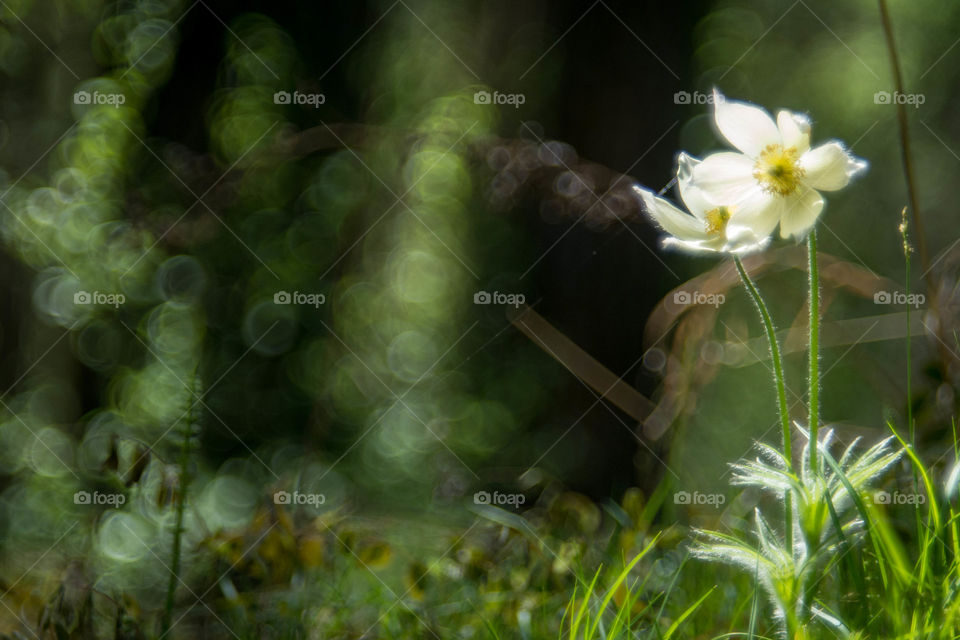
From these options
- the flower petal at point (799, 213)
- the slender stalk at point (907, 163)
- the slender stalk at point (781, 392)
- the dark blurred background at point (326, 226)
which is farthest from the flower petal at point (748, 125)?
the dark blurred background at point (326, 226)

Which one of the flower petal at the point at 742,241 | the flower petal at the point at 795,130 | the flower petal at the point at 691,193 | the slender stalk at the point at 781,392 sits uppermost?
the flower petal at the point at 795,130

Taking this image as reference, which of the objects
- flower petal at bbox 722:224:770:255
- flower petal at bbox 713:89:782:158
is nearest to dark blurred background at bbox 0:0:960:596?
flower petal at bbox 713:89:782:158

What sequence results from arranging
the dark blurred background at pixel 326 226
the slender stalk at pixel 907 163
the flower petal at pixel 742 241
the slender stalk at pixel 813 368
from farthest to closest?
the dark blurred background at pixel 326 226
the slender stalk at pixel 907 163
the flower petal at pixel 742 241
the slender stalk at pixel 813 368

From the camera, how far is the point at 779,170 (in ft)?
4.28

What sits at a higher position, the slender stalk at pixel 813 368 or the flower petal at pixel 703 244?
the flower petal at pixel 703 244

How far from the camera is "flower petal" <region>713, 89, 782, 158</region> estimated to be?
1.34m

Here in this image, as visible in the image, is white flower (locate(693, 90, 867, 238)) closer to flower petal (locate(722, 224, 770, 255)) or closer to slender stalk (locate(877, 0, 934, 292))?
flower petal (locate(722, 224, 770, 255))

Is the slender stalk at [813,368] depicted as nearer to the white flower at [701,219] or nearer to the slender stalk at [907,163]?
the white flower at [701,219]

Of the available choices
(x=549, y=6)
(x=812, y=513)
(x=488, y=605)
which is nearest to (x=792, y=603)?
(x=812, y=513)

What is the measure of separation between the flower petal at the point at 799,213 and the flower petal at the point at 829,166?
2 centimetres

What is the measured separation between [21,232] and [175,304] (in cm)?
A: 113

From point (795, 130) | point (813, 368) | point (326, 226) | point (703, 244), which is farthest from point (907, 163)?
point (326, 226)

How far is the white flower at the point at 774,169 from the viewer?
4.17ft

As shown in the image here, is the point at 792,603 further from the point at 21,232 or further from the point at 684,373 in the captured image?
the point at 21,232
